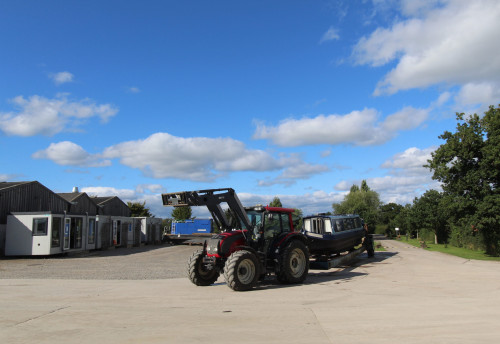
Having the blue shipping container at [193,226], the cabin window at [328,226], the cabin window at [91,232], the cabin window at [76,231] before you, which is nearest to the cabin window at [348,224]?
the cabin window at [328,226]

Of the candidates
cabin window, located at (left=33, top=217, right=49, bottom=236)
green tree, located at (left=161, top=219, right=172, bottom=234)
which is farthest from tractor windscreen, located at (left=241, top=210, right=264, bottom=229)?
green tree, located at (left=161, top=219, right=172, bottom=234)

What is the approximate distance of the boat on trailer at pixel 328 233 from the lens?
17.1 meters

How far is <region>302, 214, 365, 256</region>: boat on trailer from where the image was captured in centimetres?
1712

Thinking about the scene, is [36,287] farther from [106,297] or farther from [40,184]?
[40,184]

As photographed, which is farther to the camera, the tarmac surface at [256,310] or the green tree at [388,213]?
the green tree at [388,213]

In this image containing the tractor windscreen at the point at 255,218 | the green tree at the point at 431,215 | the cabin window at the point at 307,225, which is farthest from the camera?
the green tree at the point at 431,215

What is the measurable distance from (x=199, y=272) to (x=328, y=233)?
7646 mm

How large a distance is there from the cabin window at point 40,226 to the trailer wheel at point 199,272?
48.8 ft

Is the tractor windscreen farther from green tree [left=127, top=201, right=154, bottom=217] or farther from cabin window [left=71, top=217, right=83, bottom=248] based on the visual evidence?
green tree [left=127, top=201, right=154, bottom=217]

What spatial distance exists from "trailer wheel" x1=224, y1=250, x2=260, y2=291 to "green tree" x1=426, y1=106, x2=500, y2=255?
18.2 meters

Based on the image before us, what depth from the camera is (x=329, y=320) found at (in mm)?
7266

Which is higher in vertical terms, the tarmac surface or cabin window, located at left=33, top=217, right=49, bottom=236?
cabin window, located at left=33, top=217, right=49, bottom=236

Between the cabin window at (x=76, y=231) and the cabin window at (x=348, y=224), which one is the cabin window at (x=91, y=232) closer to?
the cabin window at (x=76, y=231)

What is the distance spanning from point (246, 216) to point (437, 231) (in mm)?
47567
